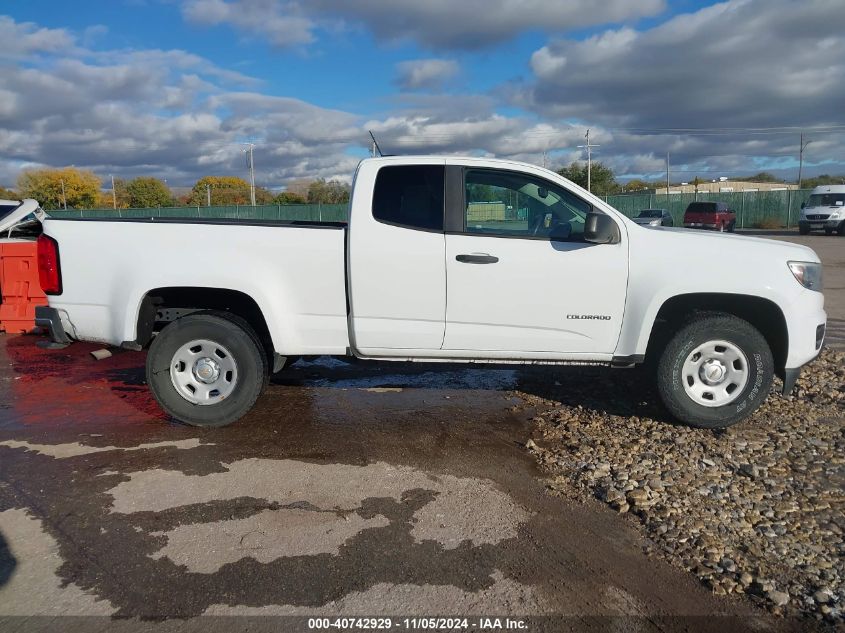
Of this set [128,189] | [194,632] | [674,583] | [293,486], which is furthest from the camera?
[128,189]

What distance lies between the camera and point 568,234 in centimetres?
487

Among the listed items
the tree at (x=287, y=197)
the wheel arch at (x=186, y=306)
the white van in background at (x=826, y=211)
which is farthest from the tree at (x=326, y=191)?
the wheel arch at (x=186, y=306)

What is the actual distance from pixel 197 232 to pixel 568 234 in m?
2.78

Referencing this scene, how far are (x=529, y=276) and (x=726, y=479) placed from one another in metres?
1.87

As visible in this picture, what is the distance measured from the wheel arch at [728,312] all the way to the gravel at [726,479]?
2.02ft

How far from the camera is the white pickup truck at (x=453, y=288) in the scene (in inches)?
189

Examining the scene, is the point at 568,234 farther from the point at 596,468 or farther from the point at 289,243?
the point at 289,243

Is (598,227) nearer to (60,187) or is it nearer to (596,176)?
(596,176)

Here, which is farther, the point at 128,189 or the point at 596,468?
the point at 128,189

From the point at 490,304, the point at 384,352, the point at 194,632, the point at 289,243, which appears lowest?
the point at 194,632

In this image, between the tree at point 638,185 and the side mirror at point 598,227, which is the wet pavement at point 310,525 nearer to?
the side mirror at point 598,227

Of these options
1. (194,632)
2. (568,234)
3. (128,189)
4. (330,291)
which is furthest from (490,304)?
(128,189)

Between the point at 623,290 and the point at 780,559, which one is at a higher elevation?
the point at 623,290

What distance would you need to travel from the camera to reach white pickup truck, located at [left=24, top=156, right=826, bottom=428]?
4.79 meters
